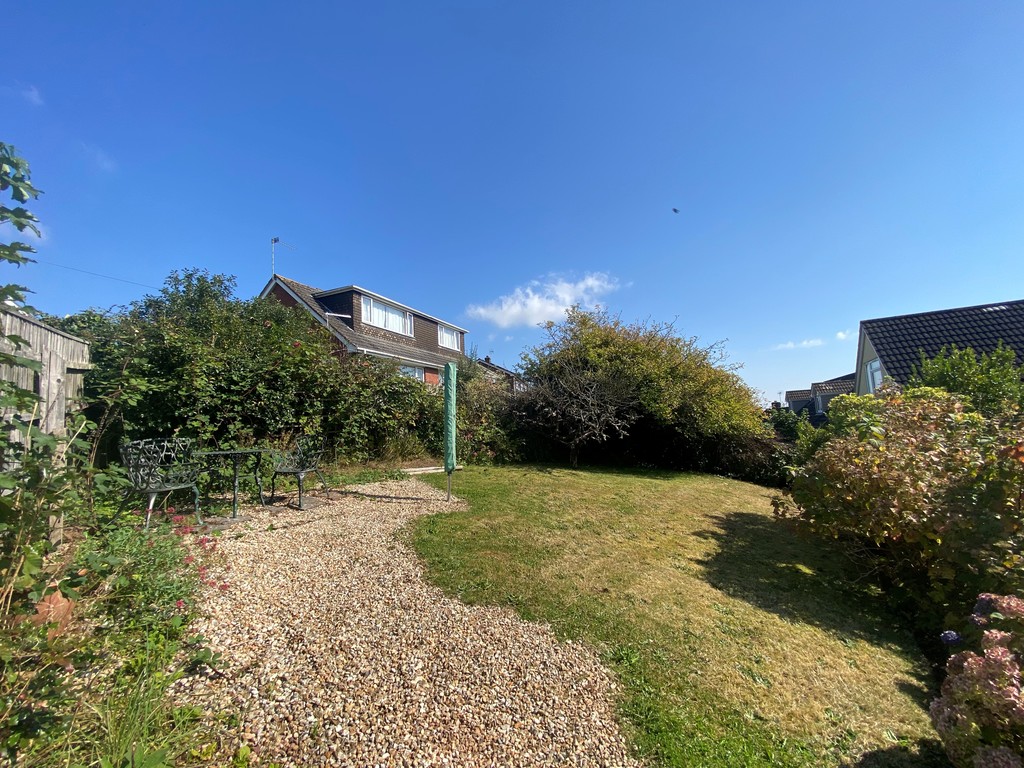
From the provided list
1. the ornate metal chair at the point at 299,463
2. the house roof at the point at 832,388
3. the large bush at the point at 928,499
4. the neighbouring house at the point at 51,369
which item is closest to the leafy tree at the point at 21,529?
the neighbouring house at the point at 51,369

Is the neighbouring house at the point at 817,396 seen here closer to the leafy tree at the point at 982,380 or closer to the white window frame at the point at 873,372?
the white window frame at the point at 873,372

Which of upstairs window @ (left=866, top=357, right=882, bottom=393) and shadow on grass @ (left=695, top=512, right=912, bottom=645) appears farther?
upstairs window @ (left=866, top=357, right=882, bottom=393)

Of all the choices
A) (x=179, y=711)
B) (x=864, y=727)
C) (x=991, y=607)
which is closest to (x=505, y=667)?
(x=179, y=711)

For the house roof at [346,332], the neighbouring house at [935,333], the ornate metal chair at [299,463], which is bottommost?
the ornate metal chair at [299,463]

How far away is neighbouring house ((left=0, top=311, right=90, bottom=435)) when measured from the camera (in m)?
3.37

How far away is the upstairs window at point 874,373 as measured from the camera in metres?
15.5

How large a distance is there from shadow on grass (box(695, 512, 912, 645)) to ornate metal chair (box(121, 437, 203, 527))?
5.88 m

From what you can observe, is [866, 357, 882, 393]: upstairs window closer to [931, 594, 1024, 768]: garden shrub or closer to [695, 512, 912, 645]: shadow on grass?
[695, 512, 912, 645]: shadow on grass

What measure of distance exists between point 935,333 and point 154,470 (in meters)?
20.8

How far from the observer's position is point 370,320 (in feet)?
68.8

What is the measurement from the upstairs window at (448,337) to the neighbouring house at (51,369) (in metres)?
22.7

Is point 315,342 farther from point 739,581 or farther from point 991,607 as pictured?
point 991,607

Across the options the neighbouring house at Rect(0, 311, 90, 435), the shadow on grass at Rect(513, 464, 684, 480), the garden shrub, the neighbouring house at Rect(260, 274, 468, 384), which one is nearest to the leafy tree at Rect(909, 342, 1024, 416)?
the shadow on grass at Rect(513, 464, 684, 480)

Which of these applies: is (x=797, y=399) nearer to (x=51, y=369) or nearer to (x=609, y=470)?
(x=609, y=470)
